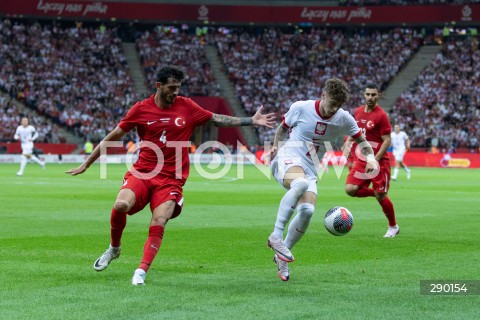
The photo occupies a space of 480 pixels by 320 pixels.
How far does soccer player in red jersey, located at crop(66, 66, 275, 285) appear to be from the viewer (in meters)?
9.66

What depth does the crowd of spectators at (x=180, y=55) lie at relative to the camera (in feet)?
202

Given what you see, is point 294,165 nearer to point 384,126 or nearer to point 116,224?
point 116,224

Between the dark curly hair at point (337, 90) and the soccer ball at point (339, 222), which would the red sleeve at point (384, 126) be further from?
the dark curly hair at point (337, 90)

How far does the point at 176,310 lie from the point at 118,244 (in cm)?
263

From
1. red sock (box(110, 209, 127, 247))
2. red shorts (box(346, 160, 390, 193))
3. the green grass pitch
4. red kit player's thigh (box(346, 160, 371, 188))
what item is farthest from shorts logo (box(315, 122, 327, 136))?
red kit player's thigh (box(346, 160, 371, 188))

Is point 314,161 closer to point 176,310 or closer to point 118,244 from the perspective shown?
point 118,244

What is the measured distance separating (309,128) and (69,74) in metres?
51.7

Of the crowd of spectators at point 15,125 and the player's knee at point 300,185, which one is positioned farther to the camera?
the crowd of spectators at point 15,125

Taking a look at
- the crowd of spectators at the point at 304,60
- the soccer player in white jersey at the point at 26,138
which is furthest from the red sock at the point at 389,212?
the crowd of spectators at the point at 304,60

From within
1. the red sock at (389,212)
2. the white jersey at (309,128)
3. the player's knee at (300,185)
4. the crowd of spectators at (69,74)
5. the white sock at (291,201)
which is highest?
the white jersey at (309,128)

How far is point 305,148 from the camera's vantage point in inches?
424

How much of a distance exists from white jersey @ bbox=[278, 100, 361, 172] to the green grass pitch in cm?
141

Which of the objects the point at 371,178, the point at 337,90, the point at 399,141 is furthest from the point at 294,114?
the point at 399,141

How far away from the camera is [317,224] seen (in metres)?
16.7
